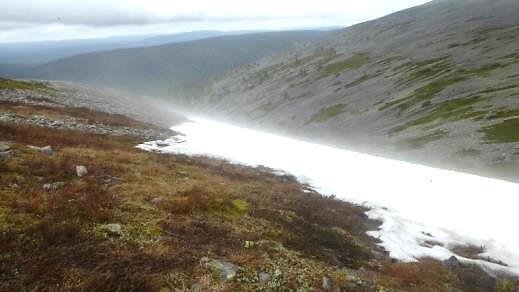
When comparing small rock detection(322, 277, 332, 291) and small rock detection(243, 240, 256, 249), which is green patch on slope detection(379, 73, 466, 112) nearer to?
small rock detection(243, 240, 256, 249)

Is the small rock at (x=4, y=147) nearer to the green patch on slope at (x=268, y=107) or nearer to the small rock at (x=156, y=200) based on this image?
the small rock at (x=156, y=200)

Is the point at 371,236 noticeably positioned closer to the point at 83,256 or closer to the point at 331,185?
the point at 331,185

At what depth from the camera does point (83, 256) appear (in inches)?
407

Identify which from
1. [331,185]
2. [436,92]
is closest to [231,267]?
[331,185]

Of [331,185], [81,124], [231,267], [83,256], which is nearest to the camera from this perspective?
[83,256]

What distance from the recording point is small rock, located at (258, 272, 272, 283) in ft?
36.3

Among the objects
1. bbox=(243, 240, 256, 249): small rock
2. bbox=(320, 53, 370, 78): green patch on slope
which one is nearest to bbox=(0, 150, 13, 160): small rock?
bbox=(243, 240, 256, 249): small rock

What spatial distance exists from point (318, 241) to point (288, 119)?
110m

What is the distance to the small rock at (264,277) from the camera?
11070 millimetres

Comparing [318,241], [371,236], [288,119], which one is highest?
[318,241]

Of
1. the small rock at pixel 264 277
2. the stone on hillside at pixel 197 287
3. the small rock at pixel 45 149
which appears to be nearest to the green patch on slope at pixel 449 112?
A: the small rock at pixel 45 149

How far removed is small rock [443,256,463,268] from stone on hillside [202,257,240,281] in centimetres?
1094

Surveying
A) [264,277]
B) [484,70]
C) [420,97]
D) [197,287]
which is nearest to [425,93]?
[420,97]

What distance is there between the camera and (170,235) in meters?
12.8
